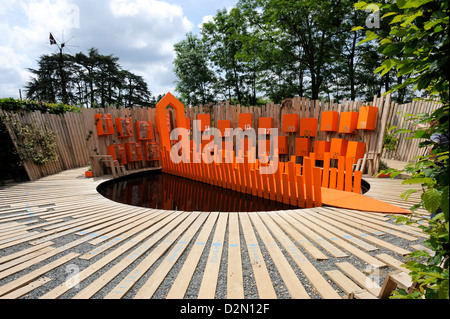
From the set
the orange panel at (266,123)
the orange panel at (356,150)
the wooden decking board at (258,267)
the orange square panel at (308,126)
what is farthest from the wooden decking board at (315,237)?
the orange panel at (266,123)

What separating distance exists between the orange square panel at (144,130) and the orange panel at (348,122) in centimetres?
742

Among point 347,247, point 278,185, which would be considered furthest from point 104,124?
point 347,247

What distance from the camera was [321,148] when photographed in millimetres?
8531

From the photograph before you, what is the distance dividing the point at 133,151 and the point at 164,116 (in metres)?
1.91

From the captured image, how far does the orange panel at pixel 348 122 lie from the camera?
7.54 metres

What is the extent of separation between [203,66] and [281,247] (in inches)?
991

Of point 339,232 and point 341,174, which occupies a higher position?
point 341,174

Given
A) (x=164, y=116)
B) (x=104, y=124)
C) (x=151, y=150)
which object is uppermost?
(x=164, y=116)

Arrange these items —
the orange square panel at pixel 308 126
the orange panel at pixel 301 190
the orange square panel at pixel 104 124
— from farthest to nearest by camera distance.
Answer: the orange square panel at pixel 308 126 → the orange square panel at pixel 104 124 → the orange panel at pixel 301 190

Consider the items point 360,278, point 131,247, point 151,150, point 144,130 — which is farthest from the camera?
point 151,150

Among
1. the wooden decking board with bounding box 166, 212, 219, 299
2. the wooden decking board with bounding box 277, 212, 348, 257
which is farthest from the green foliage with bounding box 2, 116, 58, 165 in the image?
the wooden decking board with bounding box 277, 212, 348, 257

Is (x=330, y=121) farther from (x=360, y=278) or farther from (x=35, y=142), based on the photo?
(x=35, y=142)

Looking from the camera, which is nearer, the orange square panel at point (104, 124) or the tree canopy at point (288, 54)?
the orange square panel at point (104, 124)

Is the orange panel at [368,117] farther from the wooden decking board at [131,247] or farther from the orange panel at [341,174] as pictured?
the wooden decking board at [131,247]
